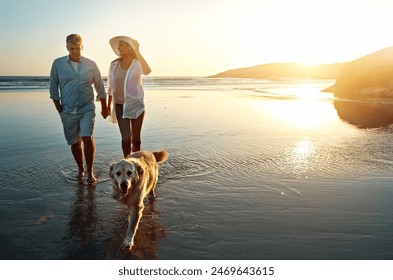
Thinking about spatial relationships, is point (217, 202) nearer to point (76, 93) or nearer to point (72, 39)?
point (76, 93)

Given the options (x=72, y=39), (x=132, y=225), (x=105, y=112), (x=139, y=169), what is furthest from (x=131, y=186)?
(x=72, y=39)

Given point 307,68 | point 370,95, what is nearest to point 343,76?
point 370,95

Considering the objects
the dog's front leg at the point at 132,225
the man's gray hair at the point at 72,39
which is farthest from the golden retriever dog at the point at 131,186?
the man's gray hair at the point at 72,39

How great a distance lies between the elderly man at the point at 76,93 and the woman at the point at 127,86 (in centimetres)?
28

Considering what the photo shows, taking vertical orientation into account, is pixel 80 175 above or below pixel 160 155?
below

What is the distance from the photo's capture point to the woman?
234 inches

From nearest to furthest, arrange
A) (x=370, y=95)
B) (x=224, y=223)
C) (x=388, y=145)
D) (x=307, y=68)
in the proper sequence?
(x=224, y=223) < (x=388, y=145) < (x=370, y=95) < (x=307, y=68)

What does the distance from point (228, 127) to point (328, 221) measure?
7.53 m

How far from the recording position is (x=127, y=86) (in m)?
5.99

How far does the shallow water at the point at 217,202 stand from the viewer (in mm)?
3736

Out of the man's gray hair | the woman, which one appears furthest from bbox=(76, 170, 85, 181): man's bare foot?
the man's gray hair

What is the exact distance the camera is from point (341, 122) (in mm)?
12773

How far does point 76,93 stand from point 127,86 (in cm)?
87

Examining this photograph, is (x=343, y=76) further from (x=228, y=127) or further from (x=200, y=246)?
(x=200, y=246)
